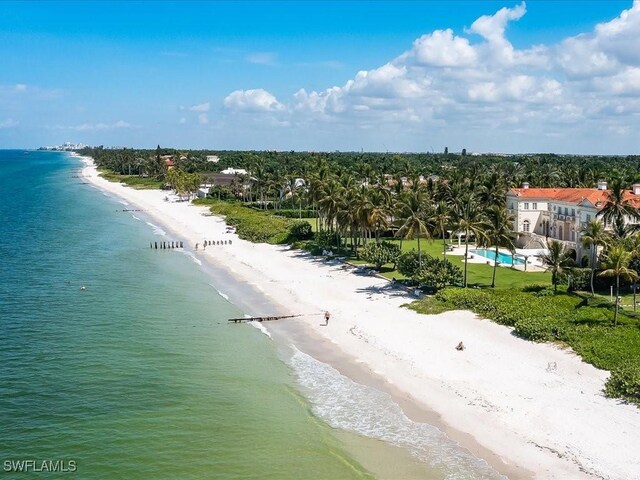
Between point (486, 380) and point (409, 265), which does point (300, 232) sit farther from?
point (486, 380)

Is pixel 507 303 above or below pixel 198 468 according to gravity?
above

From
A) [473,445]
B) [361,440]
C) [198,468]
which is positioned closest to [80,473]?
[198,468]

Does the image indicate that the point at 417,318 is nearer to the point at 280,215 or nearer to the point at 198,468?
Answer: the point at 198,468

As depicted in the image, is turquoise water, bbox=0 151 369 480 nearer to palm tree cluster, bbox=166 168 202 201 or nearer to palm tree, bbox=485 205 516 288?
palm tree, bbox=485 205 516 288

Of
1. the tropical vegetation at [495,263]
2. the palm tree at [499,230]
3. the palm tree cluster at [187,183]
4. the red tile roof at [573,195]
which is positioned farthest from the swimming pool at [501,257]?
the palm tree cluster at [187,183]

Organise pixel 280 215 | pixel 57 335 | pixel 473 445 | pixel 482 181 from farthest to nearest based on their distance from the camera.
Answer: pixel 280 215, pixel 482 181, pixel 57 335, pixel 473 445

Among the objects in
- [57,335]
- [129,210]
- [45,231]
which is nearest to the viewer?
[57,335]

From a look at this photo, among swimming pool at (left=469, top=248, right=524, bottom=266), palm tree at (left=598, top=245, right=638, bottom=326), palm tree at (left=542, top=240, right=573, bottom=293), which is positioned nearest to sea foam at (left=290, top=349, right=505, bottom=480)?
palm tree at (left=598, top=245, right=638, bottom=326)

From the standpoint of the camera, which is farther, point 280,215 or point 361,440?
point 280,215

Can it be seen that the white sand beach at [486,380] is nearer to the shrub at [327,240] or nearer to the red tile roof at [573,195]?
the shrub at [327,240]
